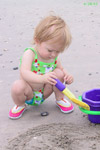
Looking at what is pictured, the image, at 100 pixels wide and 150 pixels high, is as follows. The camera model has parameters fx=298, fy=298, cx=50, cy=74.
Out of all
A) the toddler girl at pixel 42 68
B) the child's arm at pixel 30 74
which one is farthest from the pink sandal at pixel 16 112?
the child's arm at pixel 30 74

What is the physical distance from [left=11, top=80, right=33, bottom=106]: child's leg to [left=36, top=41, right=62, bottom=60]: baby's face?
25 centimetres

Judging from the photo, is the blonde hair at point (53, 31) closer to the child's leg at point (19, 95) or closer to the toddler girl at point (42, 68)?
the toddler girl at point (42, 68)

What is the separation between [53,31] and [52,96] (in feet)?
2.37

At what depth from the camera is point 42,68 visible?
216cm

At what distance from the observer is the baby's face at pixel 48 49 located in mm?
1963

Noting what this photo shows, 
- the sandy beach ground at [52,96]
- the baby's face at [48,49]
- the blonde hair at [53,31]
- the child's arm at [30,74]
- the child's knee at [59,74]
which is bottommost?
the sandy beach ground at [52,96]

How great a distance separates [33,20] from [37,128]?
3.40 meters

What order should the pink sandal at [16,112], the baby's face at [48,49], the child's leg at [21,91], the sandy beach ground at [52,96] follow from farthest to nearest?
the pink sandal at [16,112], the child's leg at [21,91], the baby's face at [48,49], the sandy beach ground at [52,96]

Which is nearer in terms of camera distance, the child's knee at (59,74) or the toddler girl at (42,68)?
the toddler girl at (42,68)

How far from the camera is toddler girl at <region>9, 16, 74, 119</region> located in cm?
196

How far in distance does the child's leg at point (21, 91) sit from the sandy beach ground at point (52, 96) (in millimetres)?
152

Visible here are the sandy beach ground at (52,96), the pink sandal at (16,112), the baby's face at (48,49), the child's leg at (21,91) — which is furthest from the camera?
the pink sandal at (16,112)

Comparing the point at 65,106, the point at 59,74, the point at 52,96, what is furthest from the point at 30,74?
the point at 52,96

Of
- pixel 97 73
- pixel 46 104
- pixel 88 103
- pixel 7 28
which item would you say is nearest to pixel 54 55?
pixel 88 103
